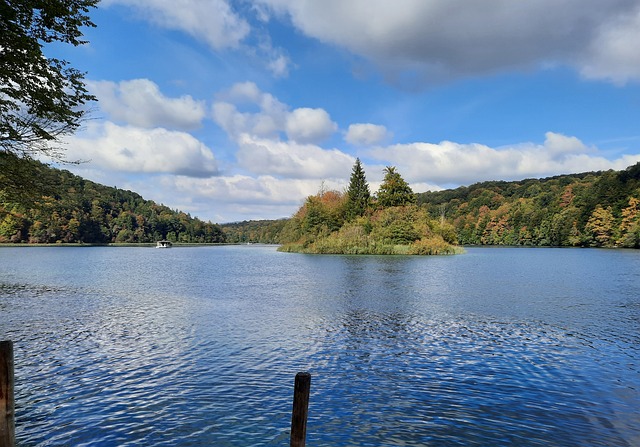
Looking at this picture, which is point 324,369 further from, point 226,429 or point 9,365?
point 9,365

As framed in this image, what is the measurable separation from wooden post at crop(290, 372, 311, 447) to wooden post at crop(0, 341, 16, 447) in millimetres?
5101

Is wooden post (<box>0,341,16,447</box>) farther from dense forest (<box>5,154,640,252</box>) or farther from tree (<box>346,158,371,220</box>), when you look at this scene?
tree (<box>346,158,371,220</box>)

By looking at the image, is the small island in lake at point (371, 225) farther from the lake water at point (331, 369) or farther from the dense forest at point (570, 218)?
the lake water at point (331, 369)

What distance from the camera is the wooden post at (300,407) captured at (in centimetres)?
666

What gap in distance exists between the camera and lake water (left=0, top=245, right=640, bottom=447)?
995 cm

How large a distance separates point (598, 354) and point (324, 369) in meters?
11.5

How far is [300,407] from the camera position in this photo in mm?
6781

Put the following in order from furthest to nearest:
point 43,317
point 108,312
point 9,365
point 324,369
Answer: point 108,312, point 43,317, point 324,369, point 9,365

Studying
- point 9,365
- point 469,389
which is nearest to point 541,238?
point 469,389

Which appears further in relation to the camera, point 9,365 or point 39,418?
point 39,418

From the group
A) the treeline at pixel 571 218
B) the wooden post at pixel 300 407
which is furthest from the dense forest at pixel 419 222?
the wooden post at pixel 300 407

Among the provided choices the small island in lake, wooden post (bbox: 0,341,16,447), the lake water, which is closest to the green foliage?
the small island in lake

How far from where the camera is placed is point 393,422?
10430mm

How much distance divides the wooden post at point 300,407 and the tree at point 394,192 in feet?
299
